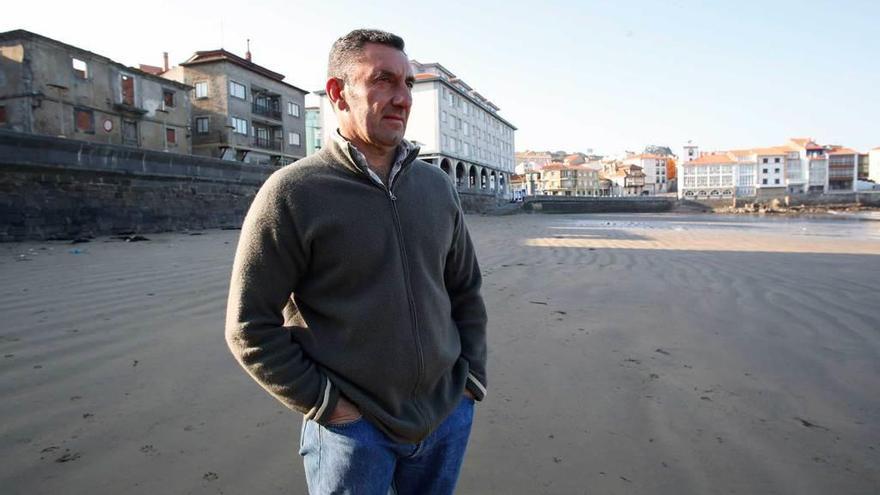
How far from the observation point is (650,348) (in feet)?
14.6

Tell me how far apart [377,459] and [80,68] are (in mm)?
31367

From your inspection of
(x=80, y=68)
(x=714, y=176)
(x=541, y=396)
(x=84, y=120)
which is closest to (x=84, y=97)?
(x=84, y=120)

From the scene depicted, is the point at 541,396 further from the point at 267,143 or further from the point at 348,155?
the point at 267,143

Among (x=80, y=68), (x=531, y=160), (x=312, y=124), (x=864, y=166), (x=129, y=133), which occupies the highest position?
(x=531, y=160)

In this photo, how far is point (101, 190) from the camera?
13.7 m

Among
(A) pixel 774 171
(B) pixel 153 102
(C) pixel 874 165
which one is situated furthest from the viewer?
(C) pixel 874 165

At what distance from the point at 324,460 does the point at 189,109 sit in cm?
3536

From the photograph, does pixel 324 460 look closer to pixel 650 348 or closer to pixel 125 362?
pixel 125 362

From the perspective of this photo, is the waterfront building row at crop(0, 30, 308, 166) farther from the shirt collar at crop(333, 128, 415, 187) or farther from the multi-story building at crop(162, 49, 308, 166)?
the shirt collar at crop(333, 128, 415, 187)

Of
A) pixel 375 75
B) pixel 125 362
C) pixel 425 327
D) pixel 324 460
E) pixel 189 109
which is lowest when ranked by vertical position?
pixel 125 362

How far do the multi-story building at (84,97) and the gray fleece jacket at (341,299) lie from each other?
2857 cm

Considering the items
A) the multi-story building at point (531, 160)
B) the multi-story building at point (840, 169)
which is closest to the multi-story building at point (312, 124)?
the multi-story building at point (531, 160)

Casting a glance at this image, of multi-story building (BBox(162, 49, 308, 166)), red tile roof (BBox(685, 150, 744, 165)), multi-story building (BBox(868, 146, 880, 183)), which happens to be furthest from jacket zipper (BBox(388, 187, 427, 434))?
multi-story building (BBox(868, 146, 880, 183))

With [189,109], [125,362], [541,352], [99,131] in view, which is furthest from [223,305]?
[189,109]
